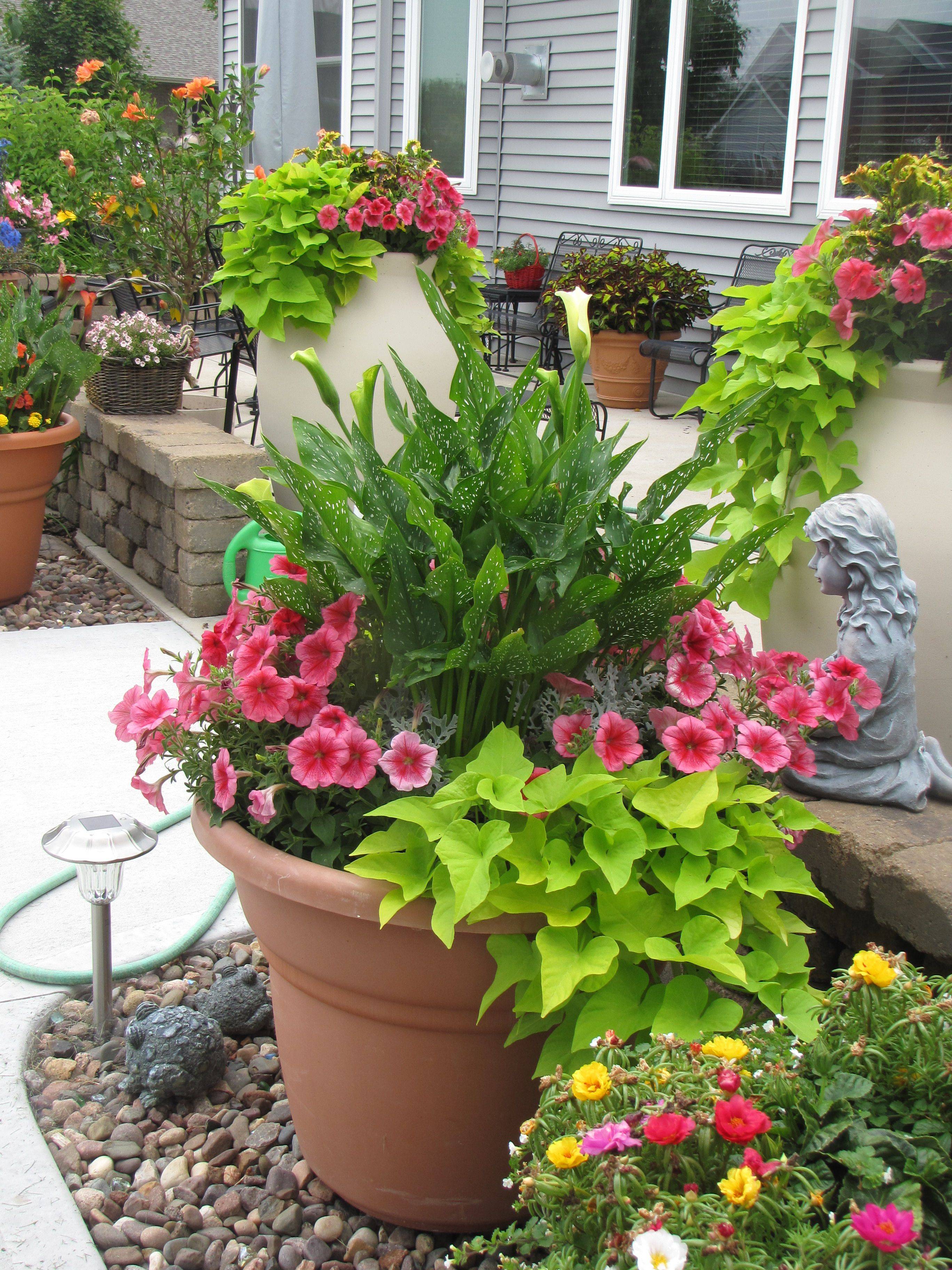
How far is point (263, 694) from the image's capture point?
1325 millimetres

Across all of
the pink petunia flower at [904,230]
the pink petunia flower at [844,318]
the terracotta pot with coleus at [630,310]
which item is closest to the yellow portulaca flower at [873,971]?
the pink petunia flower at [844,318]

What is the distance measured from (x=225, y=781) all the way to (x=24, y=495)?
2.77 metres

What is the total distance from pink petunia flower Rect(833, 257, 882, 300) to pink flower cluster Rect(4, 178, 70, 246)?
5.69m

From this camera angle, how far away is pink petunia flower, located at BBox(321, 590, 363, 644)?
53.3 inches

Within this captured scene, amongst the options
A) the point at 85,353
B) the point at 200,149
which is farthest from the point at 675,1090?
the point at 200,149

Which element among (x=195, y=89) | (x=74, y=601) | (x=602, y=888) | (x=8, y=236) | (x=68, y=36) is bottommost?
(x=74, y=601)

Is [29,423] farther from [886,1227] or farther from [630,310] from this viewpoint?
[630,310]

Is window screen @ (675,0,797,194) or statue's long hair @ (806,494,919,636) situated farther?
window screen @ (675,0,797,194)

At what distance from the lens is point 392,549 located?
4.23 ft

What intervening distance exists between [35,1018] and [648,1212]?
4.33 ft

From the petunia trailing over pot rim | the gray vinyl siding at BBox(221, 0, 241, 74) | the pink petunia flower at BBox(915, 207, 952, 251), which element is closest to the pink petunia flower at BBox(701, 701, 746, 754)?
the pink petunia flower at BBox(915, 207, 952, 251)

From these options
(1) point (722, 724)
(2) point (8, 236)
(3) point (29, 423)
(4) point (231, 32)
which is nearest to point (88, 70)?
(2) point (8, 236)

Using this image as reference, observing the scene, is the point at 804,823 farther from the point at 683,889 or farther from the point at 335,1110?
the point at 335,1110

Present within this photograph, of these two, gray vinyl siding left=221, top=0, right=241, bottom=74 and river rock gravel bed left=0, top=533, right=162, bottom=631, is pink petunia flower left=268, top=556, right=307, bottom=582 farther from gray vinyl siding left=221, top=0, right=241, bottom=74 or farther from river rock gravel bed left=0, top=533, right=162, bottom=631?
gray vinyl siding left=221, top=0, right=241, bottom=74
